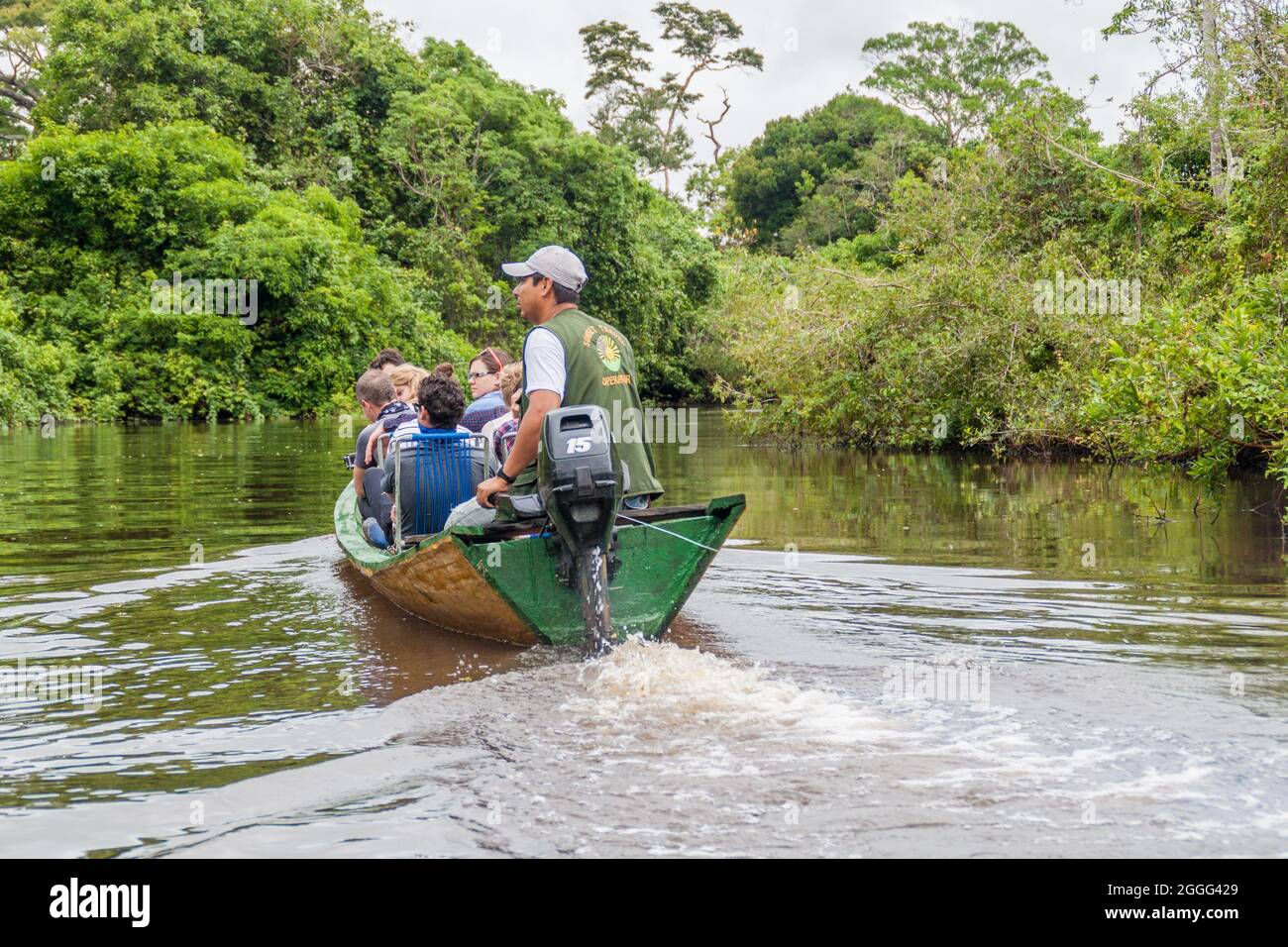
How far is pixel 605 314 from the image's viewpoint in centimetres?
4062

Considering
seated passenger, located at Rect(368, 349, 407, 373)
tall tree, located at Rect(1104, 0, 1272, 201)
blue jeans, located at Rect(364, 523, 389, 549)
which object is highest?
tall tree, located at Rect(1104, 0, 1272, 201)

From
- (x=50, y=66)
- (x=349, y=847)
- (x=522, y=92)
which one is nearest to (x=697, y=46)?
(x=522, y=92)

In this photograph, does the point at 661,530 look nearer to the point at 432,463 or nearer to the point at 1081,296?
the point at 432,463

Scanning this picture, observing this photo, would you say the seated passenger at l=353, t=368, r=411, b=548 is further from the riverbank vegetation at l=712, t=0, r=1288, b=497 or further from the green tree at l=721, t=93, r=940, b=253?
the green tree at l=721, t=93, r=940, b=253

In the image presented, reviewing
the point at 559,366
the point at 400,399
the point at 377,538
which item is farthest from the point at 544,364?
the point at 400,399

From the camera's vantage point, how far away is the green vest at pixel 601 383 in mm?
6125

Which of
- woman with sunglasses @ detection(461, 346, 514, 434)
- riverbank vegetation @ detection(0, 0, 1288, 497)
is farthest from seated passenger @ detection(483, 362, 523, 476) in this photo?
riverbank vegetation @ detection(0, 0, 1288, 497)

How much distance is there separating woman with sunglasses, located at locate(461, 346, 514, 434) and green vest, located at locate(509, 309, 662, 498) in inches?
86.7

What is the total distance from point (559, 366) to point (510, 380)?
194cm

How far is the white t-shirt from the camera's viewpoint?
6055 millimetres

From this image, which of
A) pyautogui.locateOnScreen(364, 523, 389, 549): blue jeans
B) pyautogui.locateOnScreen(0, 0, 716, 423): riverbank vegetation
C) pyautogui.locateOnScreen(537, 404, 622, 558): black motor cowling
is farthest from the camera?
pyautogui.locateOnScreen(0, 0, 716, 423): riverbank vegetation

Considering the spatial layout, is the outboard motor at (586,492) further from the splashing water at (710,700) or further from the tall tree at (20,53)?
the tall tree at (20,53)

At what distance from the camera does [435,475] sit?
7.46 m
